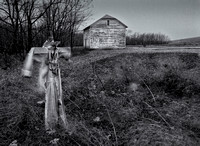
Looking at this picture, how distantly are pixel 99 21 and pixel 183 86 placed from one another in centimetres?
2079

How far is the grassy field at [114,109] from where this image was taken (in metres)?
3.27

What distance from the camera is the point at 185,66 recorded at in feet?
32.0

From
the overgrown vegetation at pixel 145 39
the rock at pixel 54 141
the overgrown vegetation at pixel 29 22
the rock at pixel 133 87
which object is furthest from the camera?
the overgrown vegetation at pixel 145 39

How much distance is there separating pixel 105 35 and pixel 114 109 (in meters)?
21.4

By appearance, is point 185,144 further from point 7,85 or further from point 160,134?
point 7,85

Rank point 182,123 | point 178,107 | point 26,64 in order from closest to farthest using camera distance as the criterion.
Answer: point 26,64 → point 182,123 → point 178,107

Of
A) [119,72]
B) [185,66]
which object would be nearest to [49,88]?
[119,72]

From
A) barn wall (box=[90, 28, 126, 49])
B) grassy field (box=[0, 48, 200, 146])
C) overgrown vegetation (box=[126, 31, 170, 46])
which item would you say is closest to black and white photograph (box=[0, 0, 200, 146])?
grassy field (box=[0, 48, 200, 146])

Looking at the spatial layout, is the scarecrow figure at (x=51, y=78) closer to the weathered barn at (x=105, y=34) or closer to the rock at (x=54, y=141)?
the rock at (x=54, y=141)

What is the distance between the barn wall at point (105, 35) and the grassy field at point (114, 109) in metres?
15.7

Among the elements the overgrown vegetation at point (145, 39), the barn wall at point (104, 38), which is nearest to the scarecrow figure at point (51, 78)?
the barn wall at point (104, 38)

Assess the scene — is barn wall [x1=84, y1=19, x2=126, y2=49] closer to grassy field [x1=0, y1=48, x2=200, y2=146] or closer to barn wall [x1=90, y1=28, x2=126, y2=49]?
barn wall [x1=90, y1=28, x2=126, y2=49]

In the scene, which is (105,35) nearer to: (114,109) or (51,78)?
(114,109)

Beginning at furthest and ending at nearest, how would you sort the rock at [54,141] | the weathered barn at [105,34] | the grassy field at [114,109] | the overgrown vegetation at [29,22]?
the weathered barn at [105,34] < the overgrown vegetation at [29,22] < the grassy field at [114,109] < the rock at [54,141]
